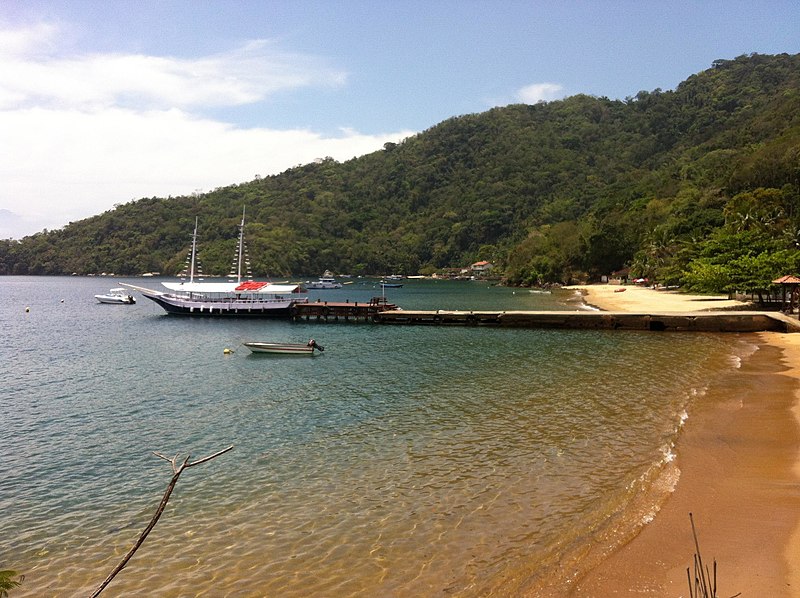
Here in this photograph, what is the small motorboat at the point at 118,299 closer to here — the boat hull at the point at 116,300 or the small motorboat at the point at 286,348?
the boat hull at the point at 116,300

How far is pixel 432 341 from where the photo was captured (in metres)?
44.8

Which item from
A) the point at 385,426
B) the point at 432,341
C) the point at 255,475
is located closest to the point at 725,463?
the point at 385,426

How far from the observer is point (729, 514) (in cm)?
1213

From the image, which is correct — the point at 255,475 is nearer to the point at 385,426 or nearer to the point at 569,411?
the point at 385,426

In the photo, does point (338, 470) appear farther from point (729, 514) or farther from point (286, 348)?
point (286, 348)

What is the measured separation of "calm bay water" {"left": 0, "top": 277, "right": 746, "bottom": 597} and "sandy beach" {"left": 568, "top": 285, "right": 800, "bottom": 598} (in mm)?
622

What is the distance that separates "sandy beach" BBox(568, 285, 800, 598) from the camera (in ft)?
31.3

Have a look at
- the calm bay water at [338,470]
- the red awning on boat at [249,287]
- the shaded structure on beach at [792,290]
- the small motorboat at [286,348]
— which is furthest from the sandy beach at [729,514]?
the red awning on boat at [249,287]

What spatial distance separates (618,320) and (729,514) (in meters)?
39.6

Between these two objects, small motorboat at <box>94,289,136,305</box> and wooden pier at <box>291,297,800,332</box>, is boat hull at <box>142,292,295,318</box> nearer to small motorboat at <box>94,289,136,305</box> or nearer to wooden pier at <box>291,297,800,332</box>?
wooden pier at <box>291,297,800,332</box>

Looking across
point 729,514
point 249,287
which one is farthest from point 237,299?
point 729,514

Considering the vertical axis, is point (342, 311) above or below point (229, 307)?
below

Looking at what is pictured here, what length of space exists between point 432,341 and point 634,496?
31.5 m

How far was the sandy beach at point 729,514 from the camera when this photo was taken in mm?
9555
